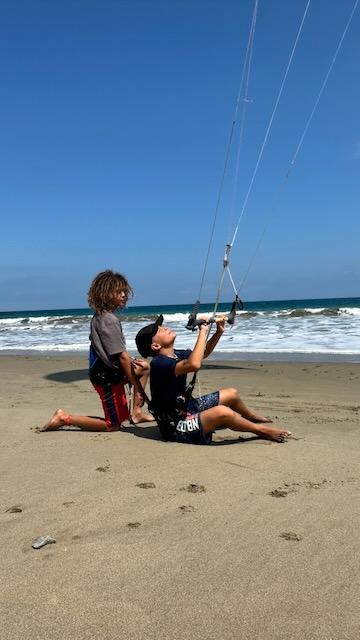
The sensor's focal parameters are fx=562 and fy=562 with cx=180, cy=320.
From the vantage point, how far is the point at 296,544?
2.57 m

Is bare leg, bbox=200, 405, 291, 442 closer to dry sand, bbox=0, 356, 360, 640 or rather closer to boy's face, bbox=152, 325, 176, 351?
dry sand, bbox=0, 356, 360, 640

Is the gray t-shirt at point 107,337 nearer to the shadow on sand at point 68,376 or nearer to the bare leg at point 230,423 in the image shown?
the bare leg at point 230,423

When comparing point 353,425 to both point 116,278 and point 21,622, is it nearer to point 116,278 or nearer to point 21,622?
point 116,278

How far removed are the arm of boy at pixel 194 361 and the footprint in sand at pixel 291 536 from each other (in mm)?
1529

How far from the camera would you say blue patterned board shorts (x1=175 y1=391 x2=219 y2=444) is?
14.3 feet

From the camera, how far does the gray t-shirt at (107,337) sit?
4.83m

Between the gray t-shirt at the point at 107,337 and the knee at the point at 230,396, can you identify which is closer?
the knee at the point at 230,396

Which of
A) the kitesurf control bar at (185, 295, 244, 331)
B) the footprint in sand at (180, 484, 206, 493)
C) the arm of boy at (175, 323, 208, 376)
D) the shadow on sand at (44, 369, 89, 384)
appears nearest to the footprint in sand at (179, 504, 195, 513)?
the footprint in sand at (180, 484, 206, 493)

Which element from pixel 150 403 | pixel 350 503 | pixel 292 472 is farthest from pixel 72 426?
pixel 350 503

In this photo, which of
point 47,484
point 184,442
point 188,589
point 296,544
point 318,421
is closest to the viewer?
point 188,589

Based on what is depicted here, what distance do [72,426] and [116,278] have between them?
4.75 ft

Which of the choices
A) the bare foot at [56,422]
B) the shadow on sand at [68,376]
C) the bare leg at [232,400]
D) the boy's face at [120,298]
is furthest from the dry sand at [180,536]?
the shadow on sand at [68,376]

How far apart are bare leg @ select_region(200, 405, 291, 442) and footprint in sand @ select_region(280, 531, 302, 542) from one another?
1.56 meters

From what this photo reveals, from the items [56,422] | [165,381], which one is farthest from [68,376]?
[165,381]
